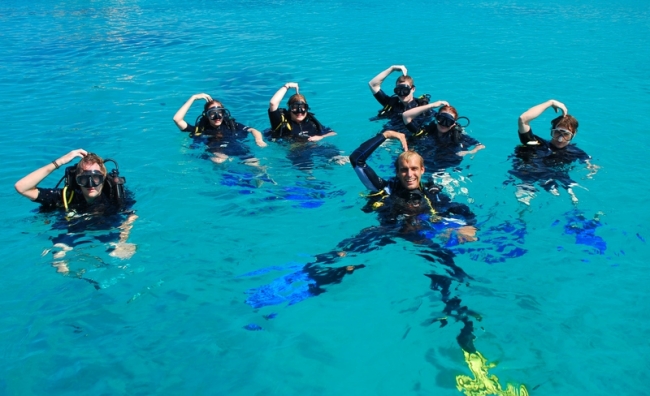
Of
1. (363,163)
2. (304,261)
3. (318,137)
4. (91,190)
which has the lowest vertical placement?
(304,261)

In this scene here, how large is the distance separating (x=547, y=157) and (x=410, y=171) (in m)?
2.95

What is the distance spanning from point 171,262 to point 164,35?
1624cm

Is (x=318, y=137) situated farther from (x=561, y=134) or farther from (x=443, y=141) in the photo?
(x=561, y=134)

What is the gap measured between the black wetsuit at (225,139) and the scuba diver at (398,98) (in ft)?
8.72

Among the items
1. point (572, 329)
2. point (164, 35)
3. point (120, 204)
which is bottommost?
point (572, 329)

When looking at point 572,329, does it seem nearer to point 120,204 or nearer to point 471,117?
point 120,204

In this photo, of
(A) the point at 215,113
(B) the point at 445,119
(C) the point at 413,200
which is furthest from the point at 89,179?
(B) the point at 445,119

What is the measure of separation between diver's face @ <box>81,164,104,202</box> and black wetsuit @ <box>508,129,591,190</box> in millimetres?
5723

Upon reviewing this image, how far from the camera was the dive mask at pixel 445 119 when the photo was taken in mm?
7992

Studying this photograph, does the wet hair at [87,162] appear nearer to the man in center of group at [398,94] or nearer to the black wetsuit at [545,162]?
the man in center of group at [398,94]

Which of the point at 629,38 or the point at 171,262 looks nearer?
the point at 171,262

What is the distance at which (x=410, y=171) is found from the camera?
5789mm

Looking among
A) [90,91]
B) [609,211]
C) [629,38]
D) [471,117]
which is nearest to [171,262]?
[609,211]

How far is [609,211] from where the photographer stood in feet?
23.4
